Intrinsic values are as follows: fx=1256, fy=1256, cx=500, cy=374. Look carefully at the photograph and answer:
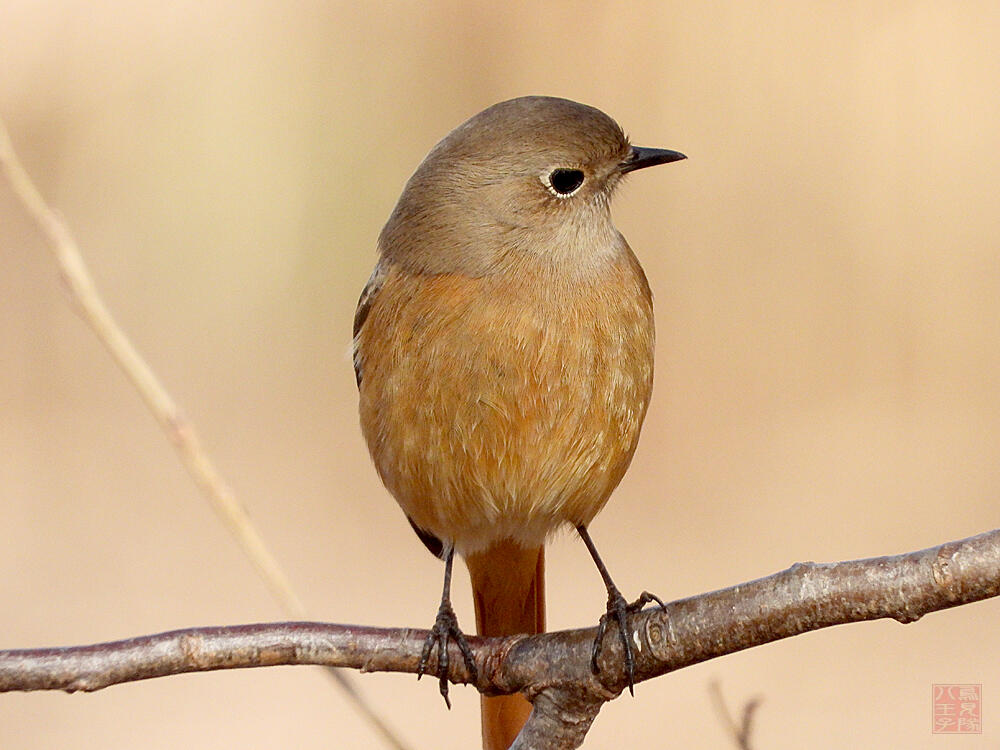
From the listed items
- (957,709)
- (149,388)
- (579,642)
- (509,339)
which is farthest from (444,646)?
(957,709)

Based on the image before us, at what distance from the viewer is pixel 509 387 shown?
2953 millimetres

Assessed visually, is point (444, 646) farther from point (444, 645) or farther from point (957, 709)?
point (957, 709)

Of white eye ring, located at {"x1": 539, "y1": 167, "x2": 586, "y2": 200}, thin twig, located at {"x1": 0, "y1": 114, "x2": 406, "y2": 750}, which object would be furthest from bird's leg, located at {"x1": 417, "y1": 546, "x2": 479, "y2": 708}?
white eye ring, located at {"x1": 539, "y1": 167, "x2": 586, "y2": 200}

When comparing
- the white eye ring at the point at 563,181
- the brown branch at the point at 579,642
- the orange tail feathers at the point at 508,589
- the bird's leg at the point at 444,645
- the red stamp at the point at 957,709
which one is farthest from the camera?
the red stamp at the point at 957,709

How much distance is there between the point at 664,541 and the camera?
5391mm

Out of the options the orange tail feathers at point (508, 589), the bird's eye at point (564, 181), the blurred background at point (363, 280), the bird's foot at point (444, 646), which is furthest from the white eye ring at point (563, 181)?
the blurred background at point (363, 280)

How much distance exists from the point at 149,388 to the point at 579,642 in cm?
103

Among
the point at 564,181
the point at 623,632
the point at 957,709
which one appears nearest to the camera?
the point at 623,632

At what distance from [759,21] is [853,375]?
165cm

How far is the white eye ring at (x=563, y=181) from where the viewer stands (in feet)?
10.3

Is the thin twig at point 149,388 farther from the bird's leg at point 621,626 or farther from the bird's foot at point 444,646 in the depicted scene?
the bird's leg at point 621,626

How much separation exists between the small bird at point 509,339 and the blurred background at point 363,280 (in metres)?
1.95

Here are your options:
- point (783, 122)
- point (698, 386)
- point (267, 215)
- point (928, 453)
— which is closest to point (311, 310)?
point (267, 215)

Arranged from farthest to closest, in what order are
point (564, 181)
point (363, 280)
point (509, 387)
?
point (363, 280), point (564, 181), point (509, 387)
